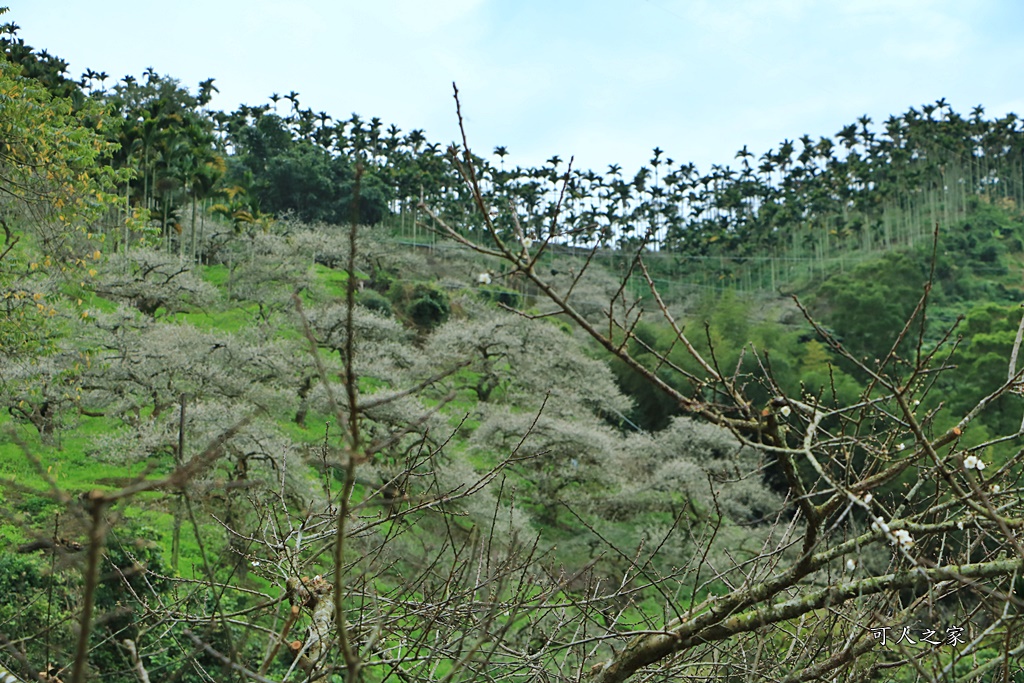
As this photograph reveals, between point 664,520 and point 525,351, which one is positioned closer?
point 664,520

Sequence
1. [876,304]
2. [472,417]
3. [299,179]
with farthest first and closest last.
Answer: [299,179] < [876,304] < [472,417]

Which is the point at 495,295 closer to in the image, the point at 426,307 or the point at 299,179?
the point at 426,307

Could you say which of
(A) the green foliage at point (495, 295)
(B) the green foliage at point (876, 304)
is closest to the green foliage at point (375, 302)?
(A) the green foliage at point (495, 295)

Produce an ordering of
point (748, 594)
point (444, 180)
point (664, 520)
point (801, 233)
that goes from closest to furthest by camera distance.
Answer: point (748, 594) < point (664, 520) < point (444, 180) < point (801, 233)

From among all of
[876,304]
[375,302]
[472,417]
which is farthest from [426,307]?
[876,304]

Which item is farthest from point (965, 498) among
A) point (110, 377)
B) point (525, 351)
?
point (525, 351)

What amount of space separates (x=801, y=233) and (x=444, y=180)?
23.8 meters

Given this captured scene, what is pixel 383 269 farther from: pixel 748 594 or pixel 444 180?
pixel 748 594

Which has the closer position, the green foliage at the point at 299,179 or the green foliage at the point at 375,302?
the green foliage at the point at 375,302

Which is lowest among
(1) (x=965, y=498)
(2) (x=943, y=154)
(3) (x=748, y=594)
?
(3) (x=748, y=594)

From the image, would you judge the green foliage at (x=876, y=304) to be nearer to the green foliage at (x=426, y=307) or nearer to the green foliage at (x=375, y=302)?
the green foliage at (x=426, y=307)

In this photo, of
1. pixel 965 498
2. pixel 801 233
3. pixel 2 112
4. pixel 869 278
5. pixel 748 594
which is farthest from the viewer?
pixel 801 233

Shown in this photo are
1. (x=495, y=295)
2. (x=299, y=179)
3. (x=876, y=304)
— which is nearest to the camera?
(x=876, y=304)

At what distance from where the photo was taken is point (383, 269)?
115 feet
